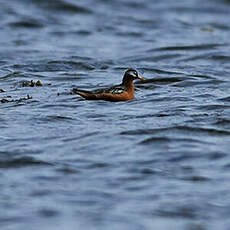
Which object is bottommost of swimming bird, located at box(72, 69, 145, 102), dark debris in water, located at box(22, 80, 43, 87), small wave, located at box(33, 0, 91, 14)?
swimming bird, located at box(72, 69, 145, 102)

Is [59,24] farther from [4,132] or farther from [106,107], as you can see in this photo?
[4,132]

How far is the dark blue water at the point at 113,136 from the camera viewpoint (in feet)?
22.9

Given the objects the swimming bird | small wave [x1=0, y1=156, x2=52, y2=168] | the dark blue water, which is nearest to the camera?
the dark blue water

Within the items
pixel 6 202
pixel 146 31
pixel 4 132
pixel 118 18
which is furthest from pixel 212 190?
pixel 118 18

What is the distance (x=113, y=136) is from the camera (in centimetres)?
962

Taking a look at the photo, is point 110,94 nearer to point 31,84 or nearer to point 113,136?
point 31,84

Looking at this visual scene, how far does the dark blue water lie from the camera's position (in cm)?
699

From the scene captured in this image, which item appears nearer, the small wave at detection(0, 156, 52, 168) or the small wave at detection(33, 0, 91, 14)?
the small wave at detection(0, 156, 52, 168)

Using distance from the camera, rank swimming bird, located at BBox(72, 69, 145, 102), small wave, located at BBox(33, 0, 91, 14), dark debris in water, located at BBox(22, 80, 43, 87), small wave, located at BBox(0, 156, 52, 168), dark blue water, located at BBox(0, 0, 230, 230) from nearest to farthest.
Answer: dark blue water, located at BBox(0, 0, 230, 230), small wave, located at BBox(0, 156, 52, 168), swimming bird, located at BBox(72, 69, 145, 102), dark debris in water, located at BBox(22, 80, 43, 87), small wave, located at BBox(33, 0, 91, 14)

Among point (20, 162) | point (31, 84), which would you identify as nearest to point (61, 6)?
point (31, 84)

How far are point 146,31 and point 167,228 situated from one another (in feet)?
53.3

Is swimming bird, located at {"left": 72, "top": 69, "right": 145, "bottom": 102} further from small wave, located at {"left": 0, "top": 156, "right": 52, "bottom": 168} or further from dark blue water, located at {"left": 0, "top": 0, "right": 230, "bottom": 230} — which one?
small wave, located at {"left": 0, "top": 156, "right": 52, "bottom": 168}

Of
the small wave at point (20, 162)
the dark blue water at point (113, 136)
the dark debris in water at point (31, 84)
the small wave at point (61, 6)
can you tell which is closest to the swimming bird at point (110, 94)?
the dark blue water at point (113, 136)

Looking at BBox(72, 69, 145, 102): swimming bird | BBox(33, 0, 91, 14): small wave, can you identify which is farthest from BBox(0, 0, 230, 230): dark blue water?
BBox(33, 0, 91, 14): small wave
